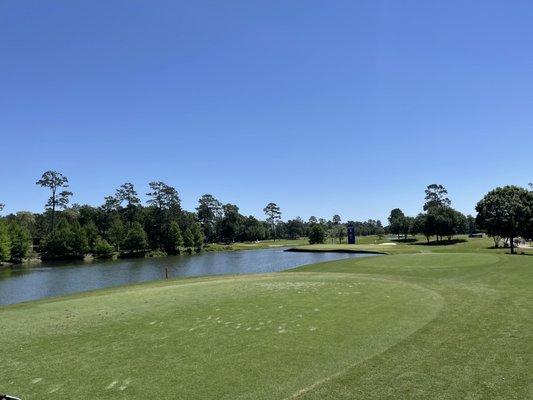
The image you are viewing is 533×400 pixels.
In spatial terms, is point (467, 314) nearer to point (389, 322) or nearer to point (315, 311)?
point (389, 322)

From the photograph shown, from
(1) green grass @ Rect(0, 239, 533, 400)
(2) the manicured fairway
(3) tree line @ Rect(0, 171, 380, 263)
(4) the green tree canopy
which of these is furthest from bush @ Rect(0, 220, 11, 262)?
(4) the green tree canopy

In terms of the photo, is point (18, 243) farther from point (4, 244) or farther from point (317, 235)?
point (317, 235)

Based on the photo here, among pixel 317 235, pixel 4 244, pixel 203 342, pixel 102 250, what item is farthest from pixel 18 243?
pixel 203 342

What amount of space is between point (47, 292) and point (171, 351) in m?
32.0

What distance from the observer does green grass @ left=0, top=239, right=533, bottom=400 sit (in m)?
7.91

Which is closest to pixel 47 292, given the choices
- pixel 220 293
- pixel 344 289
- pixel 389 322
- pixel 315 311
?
pixel 220 293

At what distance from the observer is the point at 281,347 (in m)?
10.3

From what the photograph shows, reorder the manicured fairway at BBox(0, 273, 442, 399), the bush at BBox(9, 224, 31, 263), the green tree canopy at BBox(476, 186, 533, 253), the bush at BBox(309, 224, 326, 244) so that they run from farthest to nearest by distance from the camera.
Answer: the bush at BBox(309, 224, 326, 244) < the bush at BBox(9, 224, 31, 263) < the green tree canopy at BBox(476, 186, 533, 253) < the manicured fairway at BBox(0, 273, 442, 399)

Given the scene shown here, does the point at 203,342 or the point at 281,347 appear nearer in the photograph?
the point at 281,347

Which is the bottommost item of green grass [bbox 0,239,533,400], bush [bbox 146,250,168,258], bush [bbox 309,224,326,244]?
bush [bbox 146,250,168,258]

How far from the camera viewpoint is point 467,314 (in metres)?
14.1

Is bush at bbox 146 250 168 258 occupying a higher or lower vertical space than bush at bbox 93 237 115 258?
lower

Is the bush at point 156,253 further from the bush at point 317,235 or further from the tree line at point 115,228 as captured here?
the bush at point 317,235

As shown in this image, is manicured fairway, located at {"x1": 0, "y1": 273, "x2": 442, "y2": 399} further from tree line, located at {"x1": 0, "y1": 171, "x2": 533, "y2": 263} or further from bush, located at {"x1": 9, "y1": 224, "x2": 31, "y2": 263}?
bush, located at {"x1": 9, "y1": 224, "x2": 31, "y2": 263}
